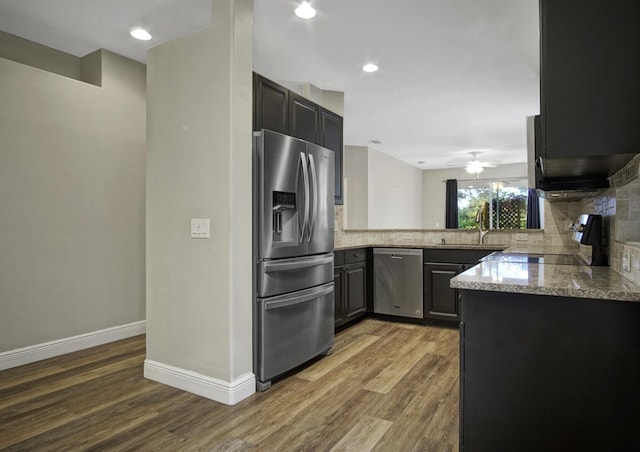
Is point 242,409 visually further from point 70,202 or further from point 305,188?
point 70,202

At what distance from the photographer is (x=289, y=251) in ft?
9.22

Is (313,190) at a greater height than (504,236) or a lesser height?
greater

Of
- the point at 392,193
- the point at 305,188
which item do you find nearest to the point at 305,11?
the point at 305,188

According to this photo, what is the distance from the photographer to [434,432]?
6.86 feet

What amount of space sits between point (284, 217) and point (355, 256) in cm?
170

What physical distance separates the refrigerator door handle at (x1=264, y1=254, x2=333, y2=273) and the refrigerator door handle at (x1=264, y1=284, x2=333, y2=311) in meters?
0.20

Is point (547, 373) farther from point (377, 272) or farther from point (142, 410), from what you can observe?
point (377, 272)

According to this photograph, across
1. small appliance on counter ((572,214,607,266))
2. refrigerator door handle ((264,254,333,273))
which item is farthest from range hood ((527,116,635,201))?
refrigerator door handle ((264,254,333,273))

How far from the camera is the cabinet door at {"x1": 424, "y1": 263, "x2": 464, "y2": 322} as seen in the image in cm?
420

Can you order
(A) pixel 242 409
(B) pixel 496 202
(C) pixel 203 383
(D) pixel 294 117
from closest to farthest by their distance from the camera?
1. (A) pixel 242 409
2. (C) pixel 203 383
3. (D) pixel 294 117
4. (B) pixel 496 202

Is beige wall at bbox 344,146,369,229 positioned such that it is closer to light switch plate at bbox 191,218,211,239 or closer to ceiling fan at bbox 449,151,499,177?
ceiling fan at bbox 449,151,499,177

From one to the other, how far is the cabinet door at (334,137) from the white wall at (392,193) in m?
3.84

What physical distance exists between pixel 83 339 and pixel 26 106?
2.01 meters

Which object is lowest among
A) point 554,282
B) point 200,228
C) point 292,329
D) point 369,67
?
point 292,329
